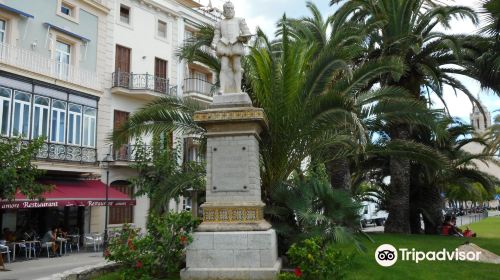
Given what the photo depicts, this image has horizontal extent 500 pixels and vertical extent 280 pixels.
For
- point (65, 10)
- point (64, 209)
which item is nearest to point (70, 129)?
point (64, 209)

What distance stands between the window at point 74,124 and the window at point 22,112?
2.26 meters

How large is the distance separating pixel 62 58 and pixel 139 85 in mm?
4715

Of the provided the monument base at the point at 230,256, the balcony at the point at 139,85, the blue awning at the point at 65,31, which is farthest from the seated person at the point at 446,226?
the blue awning at the point at 65,31

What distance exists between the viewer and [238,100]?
A: 10156mm

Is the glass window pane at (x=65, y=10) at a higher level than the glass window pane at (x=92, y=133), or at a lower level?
higher

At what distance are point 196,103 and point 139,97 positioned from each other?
14490 mm

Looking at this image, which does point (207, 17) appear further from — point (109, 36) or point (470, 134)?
point (470, 134)

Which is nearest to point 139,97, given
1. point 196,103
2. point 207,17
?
point 207,17

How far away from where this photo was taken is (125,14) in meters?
27.5

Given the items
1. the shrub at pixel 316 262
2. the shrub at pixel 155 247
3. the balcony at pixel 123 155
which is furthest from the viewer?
the balcony at pixel 123 155

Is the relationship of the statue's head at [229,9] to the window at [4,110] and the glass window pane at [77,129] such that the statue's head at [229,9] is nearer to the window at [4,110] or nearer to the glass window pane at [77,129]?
the window at [4,110]

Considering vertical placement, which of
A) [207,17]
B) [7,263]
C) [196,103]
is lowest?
[7,263]

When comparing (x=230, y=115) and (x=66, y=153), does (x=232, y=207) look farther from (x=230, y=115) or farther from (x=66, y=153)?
(x=66, y=153)

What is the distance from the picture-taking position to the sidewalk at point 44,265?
14.1m
